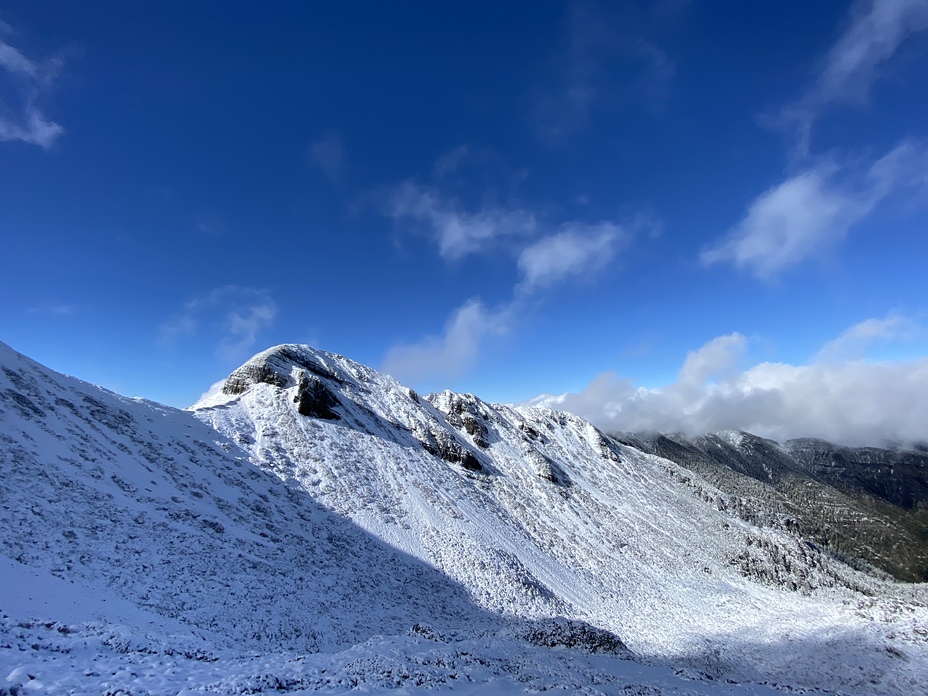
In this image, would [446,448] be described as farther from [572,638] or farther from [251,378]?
[572,638]

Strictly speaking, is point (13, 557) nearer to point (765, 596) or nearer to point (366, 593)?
point (366, 593)

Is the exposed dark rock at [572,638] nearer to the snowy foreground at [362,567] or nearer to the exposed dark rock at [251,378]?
the snowy foreground at [362,567]

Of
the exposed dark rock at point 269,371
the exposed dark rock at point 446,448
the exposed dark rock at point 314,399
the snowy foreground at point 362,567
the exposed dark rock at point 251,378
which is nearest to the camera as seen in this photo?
the snowy foreground at point 362,567

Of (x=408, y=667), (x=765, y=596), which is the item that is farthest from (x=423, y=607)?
(x=765, y=596)

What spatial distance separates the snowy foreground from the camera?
553 inches

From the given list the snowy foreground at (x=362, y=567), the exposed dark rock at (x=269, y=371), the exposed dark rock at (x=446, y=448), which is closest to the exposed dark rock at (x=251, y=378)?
the exposed dark rock at (x=269, y=371)

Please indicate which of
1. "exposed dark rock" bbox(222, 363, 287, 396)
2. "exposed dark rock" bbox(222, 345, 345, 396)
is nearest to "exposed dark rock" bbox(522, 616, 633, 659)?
"exposed dark rock" bbox(222, 345, 345, 396)

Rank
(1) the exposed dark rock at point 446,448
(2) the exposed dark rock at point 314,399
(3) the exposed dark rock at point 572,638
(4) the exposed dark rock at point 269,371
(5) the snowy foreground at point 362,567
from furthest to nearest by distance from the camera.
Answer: (1) the exposed dark rock at point 446,448 → (4) the exposed dark rock at point 269,371 → (2) the exposed dark rock at point 314,399 → (3) the exposed dark rock at point 572,638 → (5) the snowy foreground at point 362,567

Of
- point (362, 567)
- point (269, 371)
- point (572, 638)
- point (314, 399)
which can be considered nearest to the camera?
point (572, 638)

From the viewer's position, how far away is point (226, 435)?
139 ft

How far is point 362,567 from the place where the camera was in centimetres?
3083

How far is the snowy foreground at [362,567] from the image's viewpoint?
46.1 feet

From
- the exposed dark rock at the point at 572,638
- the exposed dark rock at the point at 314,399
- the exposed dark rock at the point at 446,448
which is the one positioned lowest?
the exposed dark rock at the point at 572,638

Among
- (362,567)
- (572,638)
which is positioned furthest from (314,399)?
(572,638)
